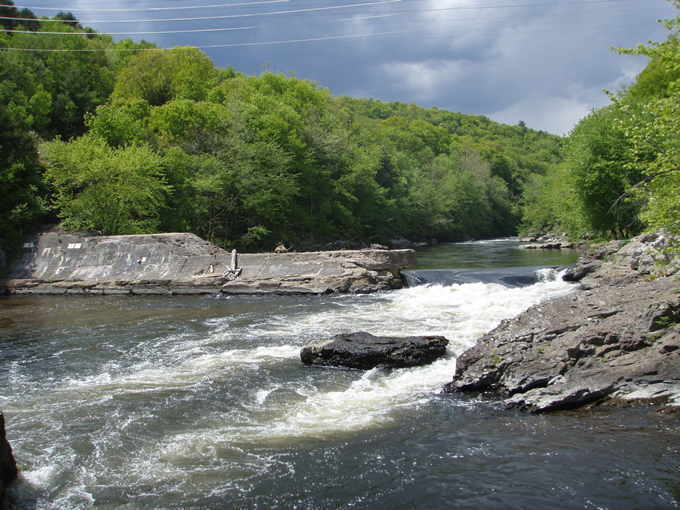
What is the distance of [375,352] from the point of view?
869 centimetres

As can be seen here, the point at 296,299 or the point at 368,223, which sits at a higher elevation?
the point at 368,223

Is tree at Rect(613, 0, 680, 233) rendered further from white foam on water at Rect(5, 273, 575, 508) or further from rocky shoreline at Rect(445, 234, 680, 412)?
white foam on water at Rect(5, 273, 575, 508)

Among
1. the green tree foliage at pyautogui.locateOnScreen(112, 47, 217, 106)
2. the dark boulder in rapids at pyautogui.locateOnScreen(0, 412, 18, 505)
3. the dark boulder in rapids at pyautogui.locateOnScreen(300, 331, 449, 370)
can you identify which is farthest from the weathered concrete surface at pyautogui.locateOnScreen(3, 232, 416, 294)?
the green tree foliage at pyautogui.locateOnScreen(112, 47, 217, 106)

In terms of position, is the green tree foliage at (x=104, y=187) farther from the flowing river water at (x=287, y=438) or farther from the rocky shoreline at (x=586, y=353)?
the rocky shoreline at (x=586, y=353)

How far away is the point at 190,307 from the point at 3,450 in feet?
38.2

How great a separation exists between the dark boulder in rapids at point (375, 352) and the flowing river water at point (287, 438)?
9.7 inches

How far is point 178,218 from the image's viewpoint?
26047mm

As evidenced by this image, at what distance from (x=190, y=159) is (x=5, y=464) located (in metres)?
25.1

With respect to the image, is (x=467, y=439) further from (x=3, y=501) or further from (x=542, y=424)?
(x=3, y=501)

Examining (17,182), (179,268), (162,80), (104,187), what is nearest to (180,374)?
(179,268)

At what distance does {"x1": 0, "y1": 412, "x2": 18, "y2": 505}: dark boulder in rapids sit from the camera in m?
4.35

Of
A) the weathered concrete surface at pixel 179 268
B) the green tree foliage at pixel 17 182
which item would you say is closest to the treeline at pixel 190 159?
the green tree foliage at pixel 17 182

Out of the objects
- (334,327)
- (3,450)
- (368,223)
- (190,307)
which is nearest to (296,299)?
(190,307)

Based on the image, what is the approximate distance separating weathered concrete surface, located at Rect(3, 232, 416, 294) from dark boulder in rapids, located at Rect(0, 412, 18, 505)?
13.4 metres
